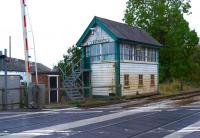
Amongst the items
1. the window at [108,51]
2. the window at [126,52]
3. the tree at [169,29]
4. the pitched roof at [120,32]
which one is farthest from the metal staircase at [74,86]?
the tree at [169,29]

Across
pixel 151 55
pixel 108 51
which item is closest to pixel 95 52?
pixel 108 51

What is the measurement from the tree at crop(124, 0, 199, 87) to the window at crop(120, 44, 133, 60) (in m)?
14.2

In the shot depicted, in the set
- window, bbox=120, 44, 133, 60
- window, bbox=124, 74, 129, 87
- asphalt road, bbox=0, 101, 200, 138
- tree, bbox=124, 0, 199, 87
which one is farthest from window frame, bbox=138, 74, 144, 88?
asphalt road, bbox=0, 101, 200, 138

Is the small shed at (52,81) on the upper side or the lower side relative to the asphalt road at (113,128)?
upper

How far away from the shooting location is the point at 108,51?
33688 mm

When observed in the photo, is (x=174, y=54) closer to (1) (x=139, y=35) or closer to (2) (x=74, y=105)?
(1) (x=139, y=35)

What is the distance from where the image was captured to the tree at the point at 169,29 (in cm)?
4822

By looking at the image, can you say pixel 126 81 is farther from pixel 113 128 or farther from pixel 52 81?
pixel 113 128

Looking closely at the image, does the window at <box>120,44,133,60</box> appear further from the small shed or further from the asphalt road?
the asphalt road

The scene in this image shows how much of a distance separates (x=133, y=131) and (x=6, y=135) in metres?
3.77

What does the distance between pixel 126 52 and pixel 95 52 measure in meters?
2.46

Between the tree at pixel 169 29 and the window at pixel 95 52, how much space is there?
15.6 metres

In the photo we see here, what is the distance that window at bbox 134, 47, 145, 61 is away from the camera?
36.0m

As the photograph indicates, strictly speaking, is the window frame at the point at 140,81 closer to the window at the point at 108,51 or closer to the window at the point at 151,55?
the window at the point at 151,55
